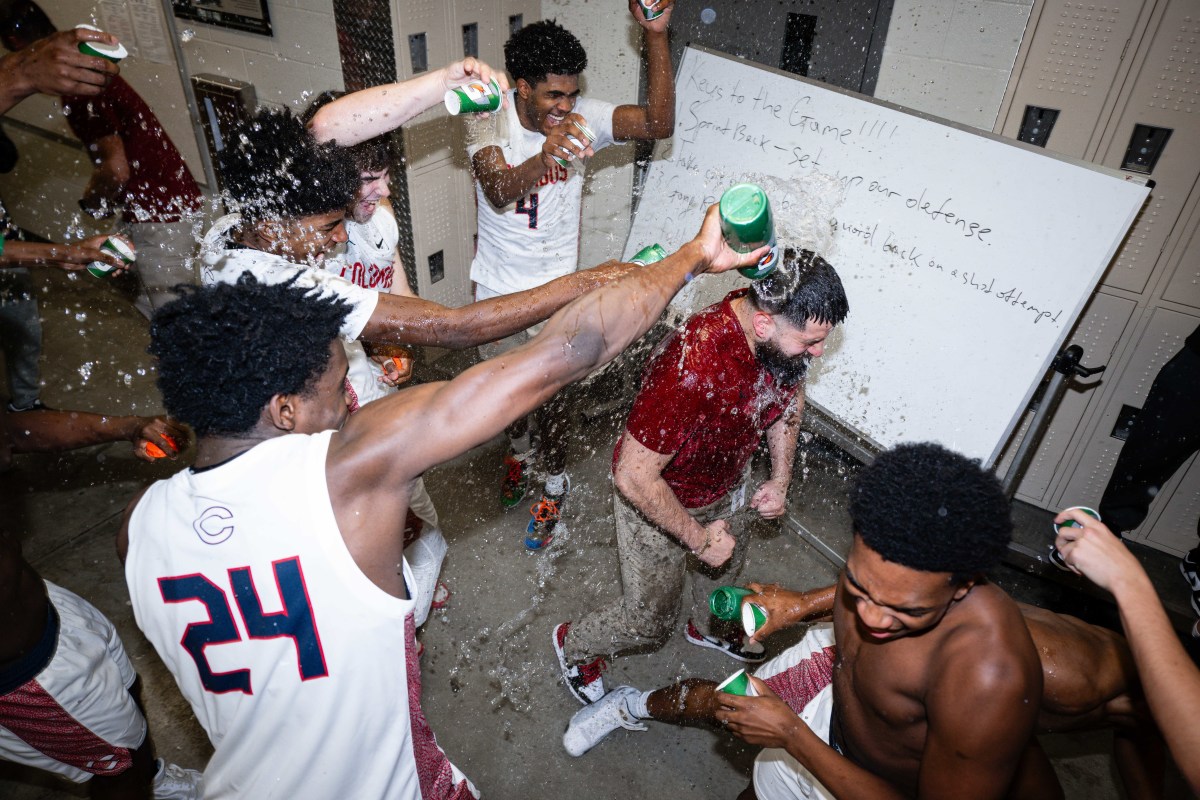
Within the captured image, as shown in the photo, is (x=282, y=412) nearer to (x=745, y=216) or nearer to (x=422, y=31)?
(x=745, y=216)

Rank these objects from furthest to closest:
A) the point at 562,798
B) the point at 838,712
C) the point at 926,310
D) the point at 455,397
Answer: the point at 926,310, the point at 562,798, the point at 838,712, the point at 455,397

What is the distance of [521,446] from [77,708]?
8.44 feet

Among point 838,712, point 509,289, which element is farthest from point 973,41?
point 838,712

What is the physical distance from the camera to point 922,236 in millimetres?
3369

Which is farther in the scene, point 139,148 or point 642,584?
point 139,148

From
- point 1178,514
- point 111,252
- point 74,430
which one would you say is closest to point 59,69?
point 111,252

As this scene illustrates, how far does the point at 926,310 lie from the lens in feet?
11.1

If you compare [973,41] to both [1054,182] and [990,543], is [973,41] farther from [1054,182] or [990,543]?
[990,543]

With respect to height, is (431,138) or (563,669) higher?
(431,138)

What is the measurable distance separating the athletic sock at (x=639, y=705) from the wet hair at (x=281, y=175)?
241 cm

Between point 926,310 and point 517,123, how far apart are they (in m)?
2.51

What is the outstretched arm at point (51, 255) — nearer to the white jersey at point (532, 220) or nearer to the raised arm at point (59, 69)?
the raised arm at point (59, 69)

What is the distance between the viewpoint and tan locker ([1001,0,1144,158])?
3.44m

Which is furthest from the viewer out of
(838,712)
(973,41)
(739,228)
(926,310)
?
(973,41)
